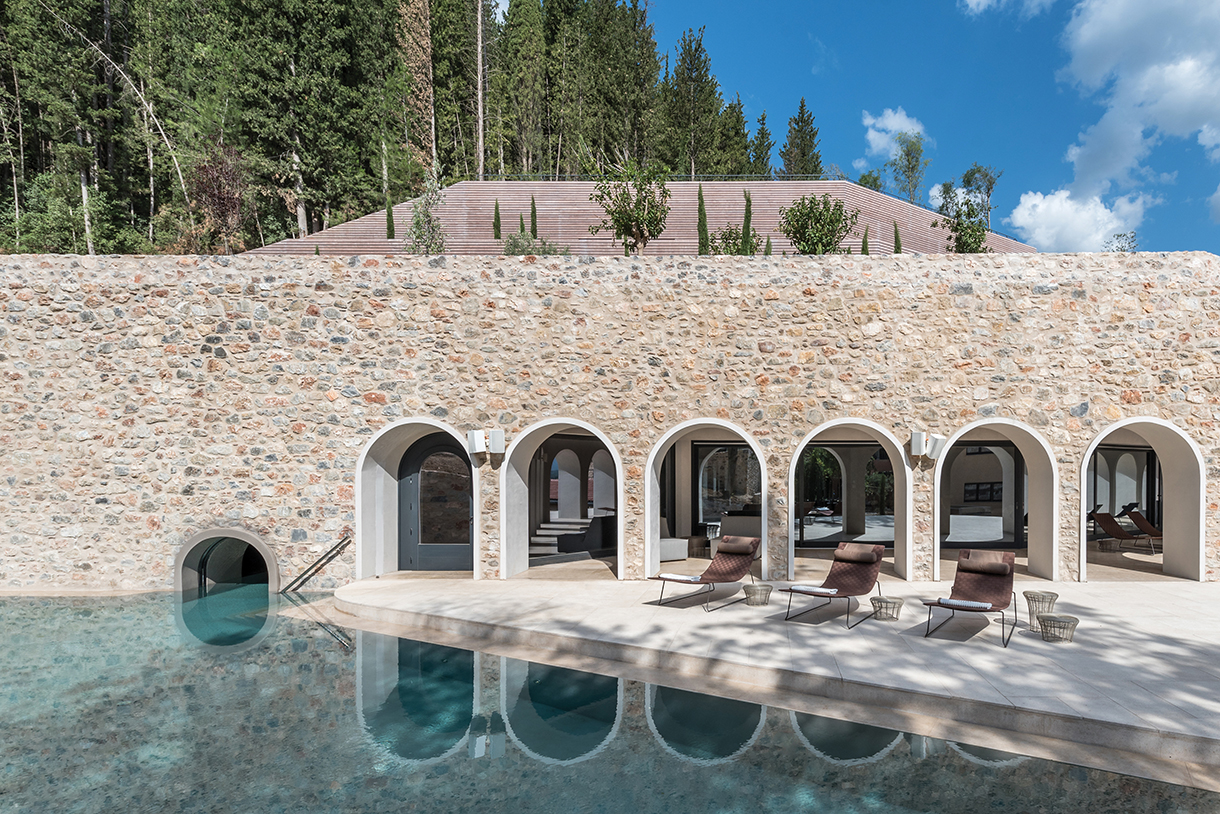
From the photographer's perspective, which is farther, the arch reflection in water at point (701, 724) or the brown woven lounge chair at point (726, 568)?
the brown woven lounge chair at point (726, 568)

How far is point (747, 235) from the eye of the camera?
74.4 feet

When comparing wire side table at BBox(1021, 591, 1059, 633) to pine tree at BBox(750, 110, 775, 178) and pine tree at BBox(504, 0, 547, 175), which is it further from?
pine tree at BBox(750, 110, 775, 178)

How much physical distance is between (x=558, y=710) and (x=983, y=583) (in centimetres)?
514

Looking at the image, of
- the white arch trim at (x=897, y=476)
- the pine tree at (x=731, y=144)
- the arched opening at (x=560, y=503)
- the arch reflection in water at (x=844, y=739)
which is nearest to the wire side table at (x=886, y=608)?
the white arch trim at (x=897, y=476)

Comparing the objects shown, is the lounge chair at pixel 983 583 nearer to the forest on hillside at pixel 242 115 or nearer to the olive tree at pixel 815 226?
the olive tree at pixel 815 226

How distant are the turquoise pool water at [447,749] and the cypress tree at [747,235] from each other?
16.0 m

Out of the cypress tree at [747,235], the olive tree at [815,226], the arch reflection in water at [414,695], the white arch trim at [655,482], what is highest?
the cypress tree at [747,235]

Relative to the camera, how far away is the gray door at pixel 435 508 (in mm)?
10914

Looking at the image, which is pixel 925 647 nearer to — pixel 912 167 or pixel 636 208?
pixel 636 208

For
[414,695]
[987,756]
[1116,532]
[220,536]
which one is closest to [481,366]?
[220,536]

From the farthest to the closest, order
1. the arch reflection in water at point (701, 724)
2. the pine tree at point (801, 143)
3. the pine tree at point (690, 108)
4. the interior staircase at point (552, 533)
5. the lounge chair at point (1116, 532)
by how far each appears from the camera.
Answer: the pine tree at point (801, 143) < the pine tree at point (690, 108) < the interior staircase at point (552, 533) < the lounge chair at point (1116, 532) < the arch reflection in water at point (701, 724)

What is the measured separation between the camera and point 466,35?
33875 millimetres

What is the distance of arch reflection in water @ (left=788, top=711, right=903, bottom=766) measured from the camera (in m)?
4.39

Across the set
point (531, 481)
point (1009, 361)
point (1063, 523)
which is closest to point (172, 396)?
point (531, 481)
